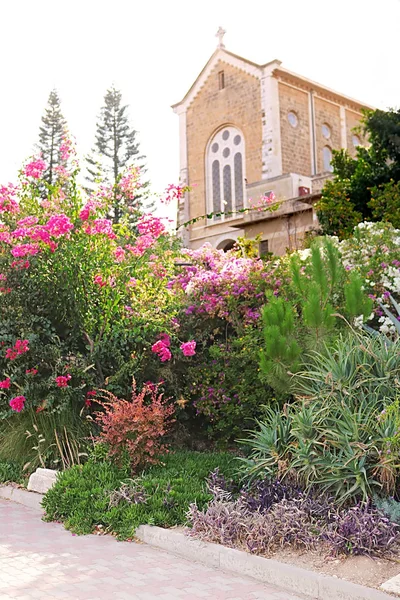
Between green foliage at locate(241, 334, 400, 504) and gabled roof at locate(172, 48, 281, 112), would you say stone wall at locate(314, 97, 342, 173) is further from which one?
green foliage at locate(241, 334, 400, 504)

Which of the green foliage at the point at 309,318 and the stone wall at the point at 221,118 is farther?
the stone wall at the point at 221,118

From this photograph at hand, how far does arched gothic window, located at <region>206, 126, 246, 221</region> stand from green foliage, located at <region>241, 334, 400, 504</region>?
1137 inches

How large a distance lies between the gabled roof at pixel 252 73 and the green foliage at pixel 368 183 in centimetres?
1546

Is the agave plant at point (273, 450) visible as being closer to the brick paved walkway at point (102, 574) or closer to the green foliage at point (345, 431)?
the green foliage at point (345, 431)

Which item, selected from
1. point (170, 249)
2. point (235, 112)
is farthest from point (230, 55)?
point (170, 249)

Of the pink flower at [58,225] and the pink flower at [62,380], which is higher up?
the pink flower at [58,225]

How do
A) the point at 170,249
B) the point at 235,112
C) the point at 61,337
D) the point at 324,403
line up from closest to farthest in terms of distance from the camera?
1. the point at 324,403
2. the point at 61,337
3. the point at 170,249
4. the point at 235,112

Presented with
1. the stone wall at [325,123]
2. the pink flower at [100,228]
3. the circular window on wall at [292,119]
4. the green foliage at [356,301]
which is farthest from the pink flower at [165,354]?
the stone wall at [325,123]

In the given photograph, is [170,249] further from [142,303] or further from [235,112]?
[235,112]

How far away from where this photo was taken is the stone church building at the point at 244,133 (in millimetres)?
33750

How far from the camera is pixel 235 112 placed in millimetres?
35719

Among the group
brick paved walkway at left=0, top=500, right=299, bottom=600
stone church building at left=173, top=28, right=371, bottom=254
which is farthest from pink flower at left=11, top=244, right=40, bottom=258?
stone church building at left=173, top=28, right=371, bottom=254

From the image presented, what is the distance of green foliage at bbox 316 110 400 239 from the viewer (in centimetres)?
1841

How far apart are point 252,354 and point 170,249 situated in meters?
2.24
